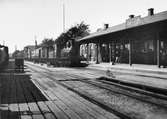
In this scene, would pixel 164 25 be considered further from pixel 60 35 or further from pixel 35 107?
pixel 60 35

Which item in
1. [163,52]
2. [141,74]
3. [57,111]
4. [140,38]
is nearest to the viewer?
[57,111]

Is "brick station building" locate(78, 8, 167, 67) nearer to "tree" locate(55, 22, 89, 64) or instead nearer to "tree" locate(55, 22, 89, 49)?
"tree" locate(55, 22, 89, 64)

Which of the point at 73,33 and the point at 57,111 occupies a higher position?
the point at 73,33

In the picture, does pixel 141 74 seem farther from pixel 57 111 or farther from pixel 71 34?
pixel 71 34

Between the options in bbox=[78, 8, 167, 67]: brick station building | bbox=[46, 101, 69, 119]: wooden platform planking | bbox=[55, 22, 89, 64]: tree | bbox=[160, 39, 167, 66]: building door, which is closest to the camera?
bbox=[46, 101, 69, 119]: wooden platform planking

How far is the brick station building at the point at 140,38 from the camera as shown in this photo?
15062 millimetres

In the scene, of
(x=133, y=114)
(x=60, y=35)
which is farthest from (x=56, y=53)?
(x=133, y=114)

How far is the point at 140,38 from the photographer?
71.3ft

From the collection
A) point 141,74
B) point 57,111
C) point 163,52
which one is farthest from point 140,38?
point 57,111

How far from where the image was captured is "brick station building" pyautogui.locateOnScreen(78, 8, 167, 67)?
1506 cm

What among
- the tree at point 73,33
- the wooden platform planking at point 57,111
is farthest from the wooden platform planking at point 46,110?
the tree at point 73,33

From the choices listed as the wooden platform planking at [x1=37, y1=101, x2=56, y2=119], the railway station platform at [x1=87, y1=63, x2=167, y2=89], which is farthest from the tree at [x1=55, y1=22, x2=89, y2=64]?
the wooden platform planking at [x1=37, y1=101, x2=56, y2=119]

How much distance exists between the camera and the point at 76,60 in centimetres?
2806

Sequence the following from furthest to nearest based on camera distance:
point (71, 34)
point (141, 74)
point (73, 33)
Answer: point (73, 33)
point (71, 34)
point (141, 74)
